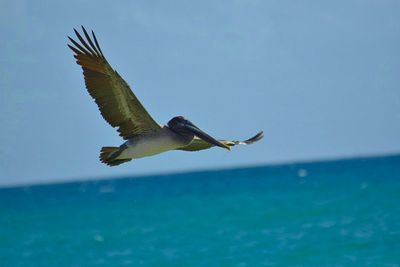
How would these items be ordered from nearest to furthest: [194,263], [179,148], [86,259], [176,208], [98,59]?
[98,59]
[179,148]
[194,263]
[86,259]
[176,208]

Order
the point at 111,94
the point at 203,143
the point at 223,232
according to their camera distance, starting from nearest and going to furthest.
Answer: the point at 111,94, the point at 203,143, the point at 223,232

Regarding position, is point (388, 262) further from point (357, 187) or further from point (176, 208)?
point (357, 187)

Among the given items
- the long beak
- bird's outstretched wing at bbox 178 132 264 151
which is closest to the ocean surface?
bird's outstretched wing at bbox 178 132 264 151

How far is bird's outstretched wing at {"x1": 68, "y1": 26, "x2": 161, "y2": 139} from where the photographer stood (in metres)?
8.87

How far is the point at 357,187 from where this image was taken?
2008 inches

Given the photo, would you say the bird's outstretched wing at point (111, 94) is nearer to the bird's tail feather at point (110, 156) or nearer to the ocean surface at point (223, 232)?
the bird's tail feather at point (110, 156)

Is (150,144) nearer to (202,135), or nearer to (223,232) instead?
(202,135)

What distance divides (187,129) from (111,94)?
0.90 metres

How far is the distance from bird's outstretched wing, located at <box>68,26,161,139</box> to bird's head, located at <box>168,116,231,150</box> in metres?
0.19

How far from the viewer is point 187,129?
9.43 m

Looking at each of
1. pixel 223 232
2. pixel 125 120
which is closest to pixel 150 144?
pixel 125 120

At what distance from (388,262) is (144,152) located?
49.2 ft

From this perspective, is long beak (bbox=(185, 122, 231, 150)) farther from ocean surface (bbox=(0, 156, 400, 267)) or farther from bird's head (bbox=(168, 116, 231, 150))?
ocean surface (bbox=(0, 156, 400, 267))

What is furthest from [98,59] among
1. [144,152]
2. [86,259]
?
[86,259]
